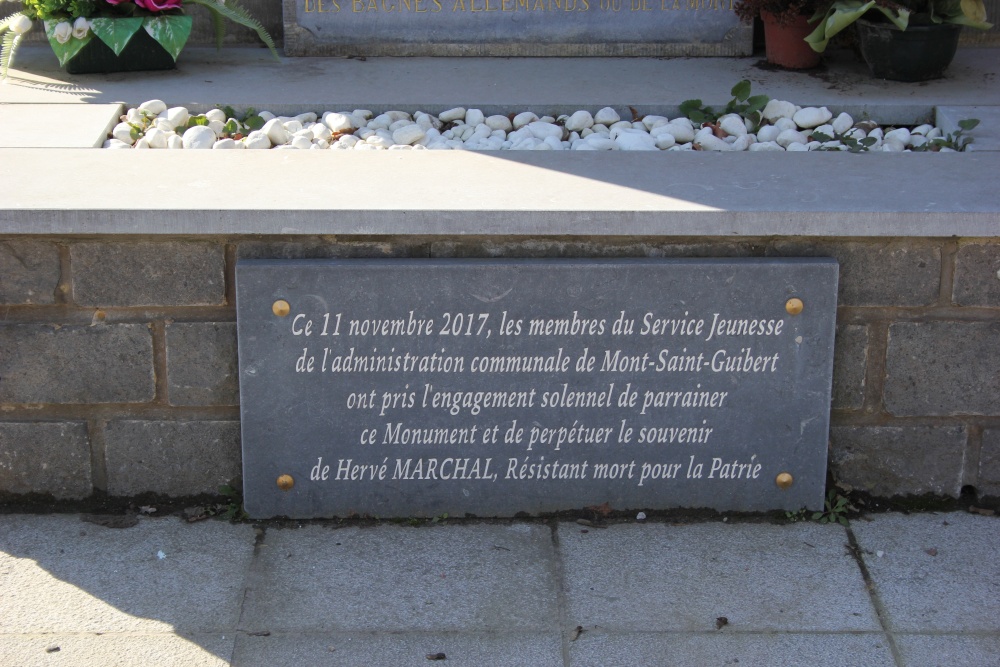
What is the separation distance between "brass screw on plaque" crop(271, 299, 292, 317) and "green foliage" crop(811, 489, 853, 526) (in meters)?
1.42

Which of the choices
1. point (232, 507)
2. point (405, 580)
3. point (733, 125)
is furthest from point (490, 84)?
point (405, 580)

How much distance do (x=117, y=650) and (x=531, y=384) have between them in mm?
1117

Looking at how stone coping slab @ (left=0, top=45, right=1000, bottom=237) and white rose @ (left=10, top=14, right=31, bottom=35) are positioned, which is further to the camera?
white rose @ (left=10, top=14, right=31, bottom=35)

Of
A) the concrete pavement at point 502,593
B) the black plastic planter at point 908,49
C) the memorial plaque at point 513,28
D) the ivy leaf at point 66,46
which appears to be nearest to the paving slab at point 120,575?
the concrete pavement at point 502,593

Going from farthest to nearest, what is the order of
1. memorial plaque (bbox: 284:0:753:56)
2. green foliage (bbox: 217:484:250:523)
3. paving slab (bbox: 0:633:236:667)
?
memorial plaque (bbox: 284:0:753:56)
green foliage (bbox: 217:484:250:523)
paving slab (bbox: 0:633:236:667)

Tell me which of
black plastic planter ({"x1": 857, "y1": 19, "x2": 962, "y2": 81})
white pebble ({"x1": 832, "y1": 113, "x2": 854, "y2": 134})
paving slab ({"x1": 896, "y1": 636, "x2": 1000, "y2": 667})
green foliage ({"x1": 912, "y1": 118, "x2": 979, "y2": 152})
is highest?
black plastic planter ({"x1": 857, "y1": 19, "x2": 962, "y2": 81})

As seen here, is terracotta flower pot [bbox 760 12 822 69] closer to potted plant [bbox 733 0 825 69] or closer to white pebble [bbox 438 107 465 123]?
potted plant [bbox 733 0 825 69]

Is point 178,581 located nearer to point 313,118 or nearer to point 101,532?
point 101,532

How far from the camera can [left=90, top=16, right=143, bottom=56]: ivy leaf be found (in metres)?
4.03

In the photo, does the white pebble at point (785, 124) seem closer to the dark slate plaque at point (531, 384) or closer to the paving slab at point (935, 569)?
the dark slate plaque at point (531, 384)

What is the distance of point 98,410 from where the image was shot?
287 cm

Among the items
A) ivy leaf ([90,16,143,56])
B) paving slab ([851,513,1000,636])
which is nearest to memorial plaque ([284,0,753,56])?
ivy leaf ([90,16,143,56])

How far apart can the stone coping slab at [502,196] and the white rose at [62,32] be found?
1.00 m

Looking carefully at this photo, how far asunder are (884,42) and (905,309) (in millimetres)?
1579
